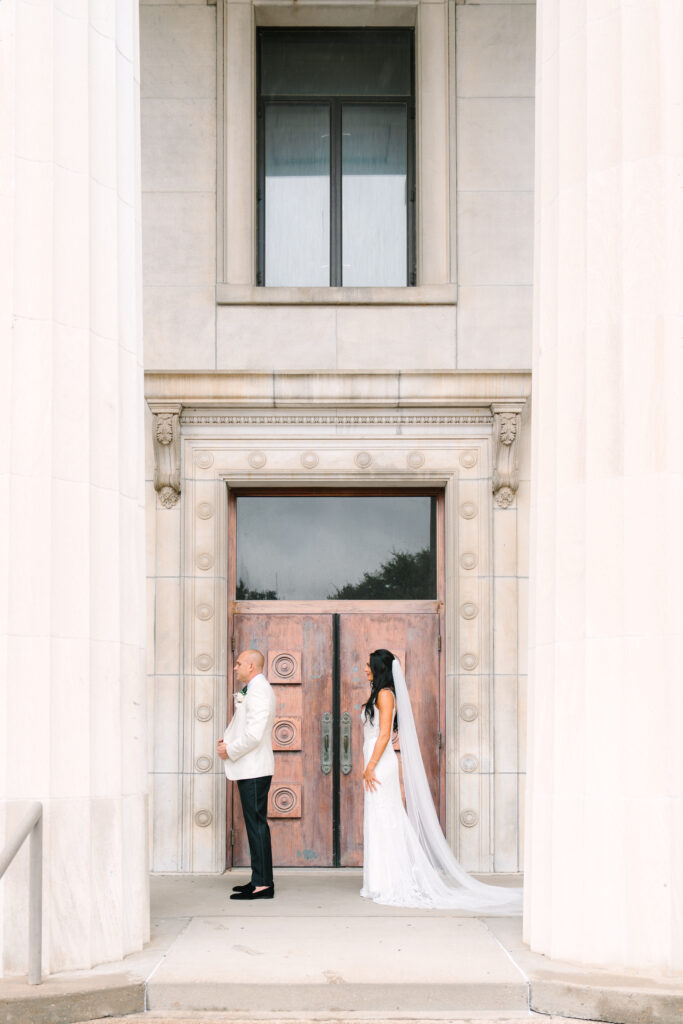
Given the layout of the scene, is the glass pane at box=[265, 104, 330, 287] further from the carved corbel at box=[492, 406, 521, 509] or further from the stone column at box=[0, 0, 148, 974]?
the stone column at box=[0, 0, 148, 974]

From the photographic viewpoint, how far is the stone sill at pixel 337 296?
10695 mm

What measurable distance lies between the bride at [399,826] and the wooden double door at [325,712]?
110cm

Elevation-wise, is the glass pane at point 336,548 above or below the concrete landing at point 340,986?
above

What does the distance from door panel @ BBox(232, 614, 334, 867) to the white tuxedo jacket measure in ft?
4.78

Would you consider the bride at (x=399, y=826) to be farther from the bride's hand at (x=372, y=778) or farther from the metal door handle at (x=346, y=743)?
the metal door handle at (x=346, y=743)

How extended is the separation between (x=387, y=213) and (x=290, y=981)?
7562 millimetres

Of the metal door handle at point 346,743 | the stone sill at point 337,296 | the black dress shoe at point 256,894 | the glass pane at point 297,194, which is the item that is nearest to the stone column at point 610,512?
the black dress shoe at point 256,894

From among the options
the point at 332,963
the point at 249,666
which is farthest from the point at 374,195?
the point at 332,963

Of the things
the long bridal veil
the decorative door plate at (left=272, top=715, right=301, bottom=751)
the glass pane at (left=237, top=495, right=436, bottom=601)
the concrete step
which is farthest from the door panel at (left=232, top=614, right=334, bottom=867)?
the concrete step

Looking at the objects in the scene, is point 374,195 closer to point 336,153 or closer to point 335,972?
point 336,153

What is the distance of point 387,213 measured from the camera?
11422 mm

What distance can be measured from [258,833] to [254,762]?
0.54 m

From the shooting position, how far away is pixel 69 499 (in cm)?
698

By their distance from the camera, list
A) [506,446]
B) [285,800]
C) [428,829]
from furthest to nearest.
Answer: [285,800]
[506,446]
[428,829]
